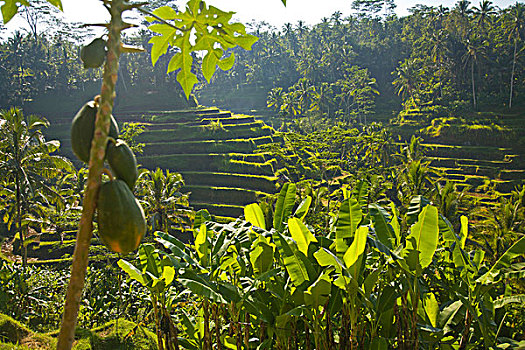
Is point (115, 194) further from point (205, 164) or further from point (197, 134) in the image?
point (197, 134)

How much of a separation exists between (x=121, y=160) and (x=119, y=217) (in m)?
0.08

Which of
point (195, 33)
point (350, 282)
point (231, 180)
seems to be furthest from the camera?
point (231, 180)

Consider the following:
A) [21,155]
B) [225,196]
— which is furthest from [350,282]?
[225,196]

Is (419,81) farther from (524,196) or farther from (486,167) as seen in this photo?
(524,196)

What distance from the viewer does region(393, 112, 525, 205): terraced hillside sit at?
67.0ft

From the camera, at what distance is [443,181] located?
71.0 feet

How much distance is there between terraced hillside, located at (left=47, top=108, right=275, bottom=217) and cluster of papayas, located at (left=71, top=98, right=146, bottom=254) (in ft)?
56.4

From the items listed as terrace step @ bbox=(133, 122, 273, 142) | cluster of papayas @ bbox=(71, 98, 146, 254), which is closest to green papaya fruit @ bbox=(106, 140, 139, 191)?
cluster of papayas @ bbox=(71, 98, 146, 254)

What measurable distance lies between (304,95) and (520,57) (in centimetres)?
1489

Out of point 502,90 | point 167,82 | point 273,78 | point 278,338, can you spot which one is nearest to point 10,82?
point 167,82

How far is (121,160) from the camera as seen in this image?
573mm

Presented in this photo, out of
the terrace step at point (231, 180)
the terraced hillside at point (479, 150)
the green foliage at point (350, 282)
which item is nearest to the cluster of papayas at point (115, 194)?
the green foliage at point (350, 282)

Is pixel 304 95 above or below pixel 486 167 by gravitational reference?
above

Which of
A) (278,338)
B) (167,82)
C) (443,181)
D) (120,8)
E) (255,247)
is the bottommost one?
(443,181)
